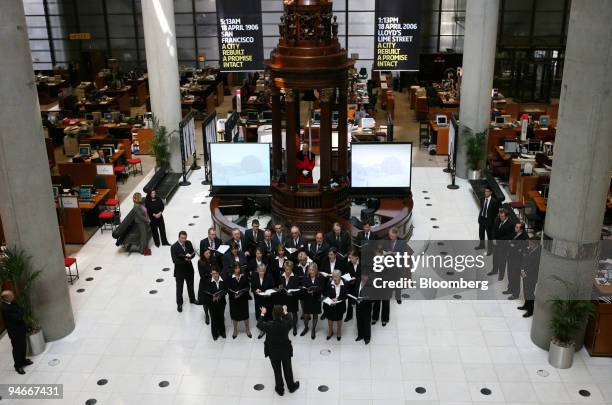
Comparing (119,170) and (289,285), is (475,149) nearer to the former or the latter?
(289,285)

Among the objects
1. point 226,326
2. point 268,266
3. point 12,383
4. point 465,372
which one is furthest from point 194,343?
point 465,372

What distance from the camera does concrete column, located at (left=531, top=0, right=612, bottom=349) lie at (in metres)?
8.32

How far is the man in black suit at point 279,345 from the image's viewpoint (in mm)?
8727

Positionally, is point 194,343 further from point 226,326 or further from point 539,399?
point 539,399

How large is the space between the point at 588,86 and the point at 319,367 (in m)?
5.39

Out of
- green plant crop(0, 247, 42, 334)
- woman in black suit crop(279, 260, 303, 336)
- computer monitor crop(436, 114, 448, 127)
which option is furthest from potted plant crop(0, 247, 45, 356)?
computer monitor crop(436, 114, 448, 127)

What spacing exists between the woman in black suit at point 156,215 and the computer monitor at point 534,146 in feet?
32.5

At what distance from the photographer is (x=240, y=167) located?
1510cm

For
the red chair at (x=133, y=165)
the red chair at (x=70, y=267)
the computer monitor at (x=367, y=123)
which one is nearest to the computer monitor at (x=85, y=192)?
the red chair at (x=70, y=267)

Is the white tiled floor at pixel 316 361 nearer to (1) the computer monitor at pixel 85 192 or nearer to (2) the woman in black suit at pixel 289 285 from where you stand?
(2) the woman in black suit at pixel 289 285

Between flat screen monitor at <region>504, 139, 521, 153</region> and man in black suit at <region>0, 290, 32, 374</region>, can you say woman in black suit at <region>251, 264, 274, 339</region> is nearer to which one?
man in black suit at <region>0, 290, 32, 374</region>

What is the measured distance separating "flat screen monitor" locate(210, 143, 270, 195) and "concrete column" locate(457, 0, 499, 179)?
228 inches

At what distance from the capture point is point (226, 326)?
1100 cm

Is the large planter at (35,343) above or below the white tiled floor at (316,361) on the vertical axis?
above
